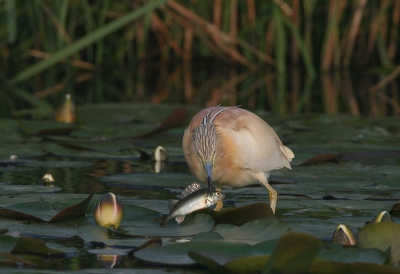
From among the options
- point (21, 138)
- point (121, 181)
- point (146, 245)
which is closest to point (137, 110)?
point (21, 138)

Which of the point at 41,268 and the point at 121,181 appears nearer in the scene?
the point at 41,268

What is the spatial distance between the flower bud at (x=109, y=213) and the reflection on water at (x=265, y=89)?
17.5 ft

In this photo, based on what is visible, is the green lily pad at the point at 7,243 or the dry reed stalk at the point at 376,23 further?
the dry reed stalk at the point at 376,23

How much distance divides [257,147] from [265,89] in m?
6.86

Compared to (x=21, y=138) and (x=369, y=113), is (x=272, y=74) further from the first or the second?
(x=21, y=138)

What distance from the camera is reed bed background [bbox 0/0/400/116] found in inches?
402

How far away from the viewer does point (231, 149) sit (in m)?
3.60

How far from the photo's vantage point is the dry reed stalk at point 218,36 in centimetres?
1174

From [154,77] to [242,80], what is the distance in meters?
1.62

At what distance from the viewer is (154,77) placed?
12.5 metres

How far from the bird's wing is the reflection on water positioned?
4.41 m

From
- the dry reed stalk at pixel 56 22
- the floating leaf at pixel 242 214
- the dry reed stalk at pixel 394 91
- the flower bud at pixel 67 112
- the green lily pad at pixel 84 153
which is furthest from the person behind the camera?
the dry reed stalk at pixel 56 22

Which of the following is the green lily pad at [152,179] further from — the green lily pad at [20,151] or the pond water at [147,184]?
the green lily pad at [20,151]

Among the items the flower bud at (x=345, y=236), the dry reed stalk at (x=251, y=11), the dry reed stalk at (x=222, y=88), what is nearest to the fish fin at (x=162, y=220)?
the flower bud at (x=345, y=236)
